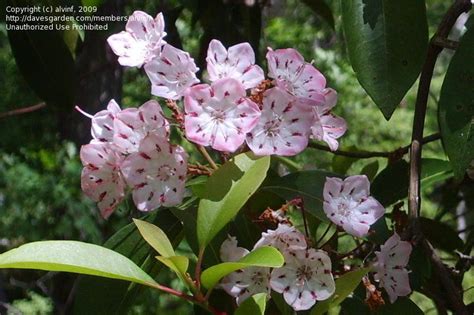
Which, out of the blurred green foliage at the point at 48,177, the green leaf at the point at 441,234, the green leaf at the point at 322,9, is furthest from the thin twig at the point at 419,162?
the blurred green foliage at the point at 48,177

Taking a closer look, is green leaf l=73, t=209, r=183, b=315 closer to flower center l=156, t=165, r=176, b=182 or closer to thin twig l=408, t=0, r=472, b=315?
flower center l=156, t=165, r=176, b=182

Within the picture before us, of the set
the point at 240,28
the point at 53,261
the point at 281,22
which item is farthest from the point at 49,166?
the point at 53,261

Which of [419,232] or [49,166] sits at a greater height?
[419,232]

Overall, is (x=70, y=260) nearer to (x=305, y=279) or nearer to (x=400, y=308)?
(x=305, y=279)

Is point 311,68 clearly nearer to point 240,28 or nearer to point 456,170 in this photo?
point 456,170

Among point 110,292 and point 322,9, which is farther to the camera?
point 322,9

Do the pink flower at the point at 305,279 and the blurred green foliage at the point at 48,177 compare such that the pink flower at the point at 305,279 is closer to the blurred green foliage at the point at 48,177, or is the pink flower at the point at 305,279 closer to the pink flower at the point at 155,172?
the pink flower at the point at 155,172

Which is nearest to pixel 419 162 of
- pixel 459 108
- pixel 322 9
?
pixel 459 108
